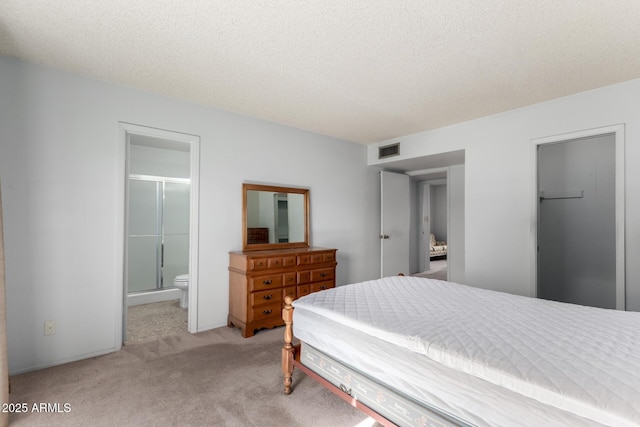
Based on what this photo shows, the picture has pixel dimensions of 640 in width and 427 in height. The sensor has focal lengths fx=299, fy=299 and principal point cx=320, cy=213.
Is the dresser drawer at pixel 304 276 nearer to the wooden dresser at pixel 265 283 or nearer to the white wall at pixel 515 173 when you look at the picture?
the wooden dresser at pixel 265 283

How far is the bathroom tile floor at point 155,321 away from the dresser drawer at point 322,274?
1542 mm

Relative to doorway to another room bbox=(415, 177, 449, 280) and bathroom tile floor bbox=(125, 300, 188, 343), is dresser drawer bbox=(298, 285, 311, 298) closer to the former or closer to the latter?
bathroom tile floor bbox=(125, 300, 188, 343)

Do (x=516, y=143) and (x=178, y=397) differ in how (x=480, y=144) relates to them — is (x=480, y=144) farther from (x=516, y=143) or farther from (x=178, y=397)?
(x=178, y=397)

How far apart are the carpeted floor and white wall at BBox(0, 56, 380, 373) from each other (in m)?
0.36

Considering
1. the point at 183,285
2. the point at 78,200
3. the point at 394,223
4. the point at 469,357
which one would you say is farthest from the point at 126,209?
the point at 394,223

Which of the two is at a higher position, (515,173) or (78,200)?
(515,173)

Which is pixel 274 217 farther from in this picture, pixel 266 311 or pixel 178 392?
pixel 178 392

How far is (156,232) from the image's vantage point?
4.86 m

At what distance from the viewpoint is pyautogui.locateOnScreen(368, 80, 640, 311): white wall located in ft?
9.01

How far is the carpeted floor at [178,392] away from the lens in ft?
6.02

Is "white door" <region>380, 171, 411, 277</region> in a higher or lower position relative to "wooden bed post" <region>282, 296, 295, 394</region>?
higher

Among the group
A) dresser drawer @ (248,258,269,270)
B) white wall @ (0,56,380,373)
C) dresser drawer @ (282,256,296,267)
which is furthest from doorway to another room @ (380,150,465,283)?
white wall @ (0,56,380,373)

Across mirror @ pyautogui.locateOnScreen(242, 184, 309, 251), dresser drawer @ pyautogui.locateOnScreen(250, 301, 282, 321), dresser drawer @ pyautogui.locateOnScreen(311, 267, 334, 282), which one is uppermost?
mirror @ pyautogui.locateOnScreen(242, 184, 309, 251)

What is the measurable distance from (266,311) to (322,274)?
84 cm
